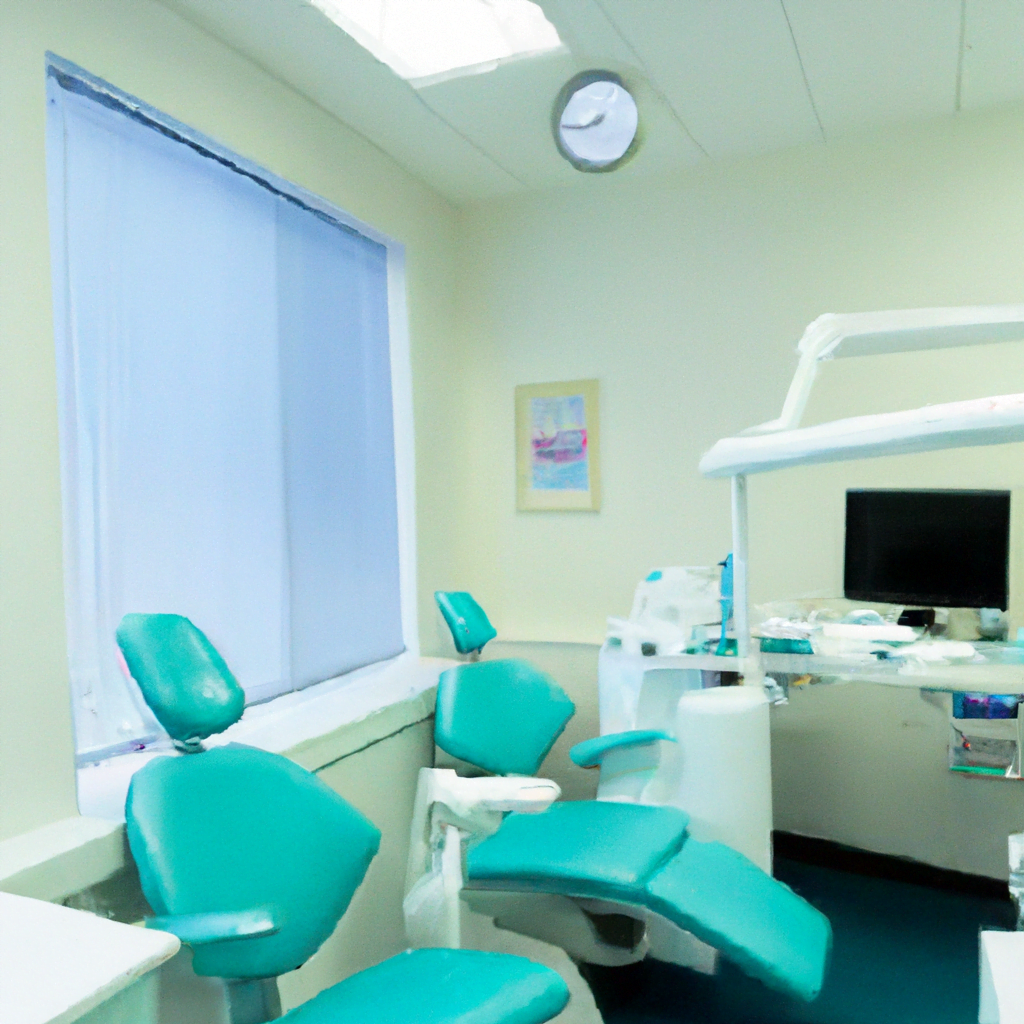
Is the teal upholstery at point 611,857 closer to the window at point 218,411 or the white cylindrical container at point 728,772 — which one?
the white cylindrical container at point 728,772

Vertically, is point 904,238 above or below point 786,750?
above

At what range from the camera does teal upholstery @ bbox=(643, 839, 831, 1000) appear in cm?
162

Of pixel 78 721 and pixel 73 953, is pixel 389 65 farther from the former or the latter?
pixel 73 953

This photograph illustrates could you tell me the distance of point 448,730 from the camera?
2.13 metres

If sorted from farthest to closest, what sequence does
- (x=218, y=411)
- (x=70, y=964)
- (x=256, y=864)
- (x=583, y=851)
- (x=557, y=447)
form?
(x=557, y=447)
(x=218, y=411)
(x=583, y=851)
(x=256, y=864)
(x=70, y=964)

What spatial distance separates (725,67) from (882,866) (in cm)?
259

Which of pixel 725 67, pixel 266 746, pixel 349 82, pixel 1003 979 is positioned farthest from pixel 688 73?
pixel 1003 979

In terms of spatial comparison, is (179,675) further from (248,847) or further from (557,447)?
(557,447)

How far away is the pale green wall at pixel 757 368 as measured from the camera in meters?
2.67

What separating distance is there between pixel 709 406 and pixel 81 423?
6.74 feet

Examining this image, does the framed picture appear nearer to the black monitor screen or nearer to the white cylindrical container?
the black monitor screen

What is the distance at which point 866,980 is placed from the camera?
220 centimetres

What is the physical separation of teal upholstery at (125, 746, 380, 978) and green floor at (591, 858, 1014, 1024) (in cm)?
94

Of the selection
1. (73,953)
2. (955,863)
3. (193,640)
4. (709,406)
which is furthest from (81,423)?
(955,863)
